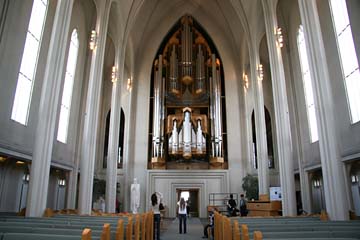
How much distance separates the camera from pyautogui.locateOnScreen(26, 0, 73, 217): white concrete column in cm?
743

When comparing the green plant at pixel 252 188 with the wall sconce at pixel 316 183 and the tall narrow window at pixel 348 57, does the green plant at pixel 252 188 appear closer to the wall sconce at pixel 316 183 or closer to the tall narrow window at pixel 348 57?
the wall sconce at pixel 316 183

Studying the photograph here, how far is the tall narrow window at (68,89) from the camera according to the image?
13.7 meters

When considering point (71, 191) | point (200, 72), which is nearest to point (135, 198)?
point (71, 191)

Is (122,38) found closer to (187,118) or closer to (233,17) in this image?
(187,118)

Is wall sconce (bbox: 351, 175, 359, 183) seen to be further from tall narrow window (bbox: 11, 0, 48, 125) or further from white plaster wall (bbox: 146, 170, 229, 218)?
tall narrow window (bbox: 11, 0, 48, 125)

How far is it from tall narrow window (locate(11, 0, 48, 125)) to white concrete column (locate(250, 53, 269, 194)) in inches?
410

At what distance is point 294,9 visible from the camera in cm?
1456

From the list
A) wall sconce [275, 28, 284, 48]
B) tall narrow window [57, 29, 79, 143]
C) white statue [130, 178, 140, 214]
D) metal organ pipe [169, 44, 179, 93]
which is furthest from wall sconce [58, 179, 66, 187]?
Result: wall sconce [275, 28, 284, 48]

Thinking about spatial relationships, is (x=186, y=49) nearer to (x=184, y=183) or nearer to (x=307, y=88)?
(x=184, y=183)

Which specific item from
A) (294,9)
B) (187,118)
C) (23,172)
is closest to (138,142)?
(187,118)

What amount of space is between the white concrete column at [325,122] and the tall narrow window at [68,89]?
36.0 ft

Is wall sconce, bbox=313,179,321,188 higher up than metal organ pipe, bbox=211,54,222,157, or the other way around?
metal organ pipe, bbox=211,54,222,157

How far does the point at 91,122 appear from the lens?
1188 cm

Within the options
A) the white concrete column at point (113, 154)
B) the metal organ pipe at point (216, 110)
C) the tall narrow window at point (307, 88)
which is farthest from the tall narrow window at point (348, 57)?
the white concrete column at point (113, 154)
